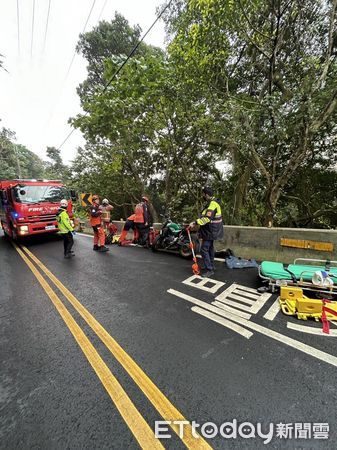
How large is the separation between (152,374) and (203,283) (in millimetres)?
2326

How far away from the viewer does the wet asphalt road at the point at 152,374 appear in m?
1.58

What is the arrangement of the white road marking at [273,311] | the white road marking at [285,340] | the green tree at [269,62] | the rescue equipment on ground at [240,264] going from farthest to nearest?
1. the green tree at [269,62]
2. the rescue equipment on ground at [240,264]
3. the white road marking at [273,311]
4. the white road marking at [285,340]

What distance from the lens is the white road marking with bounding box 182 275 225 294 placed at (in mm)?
3894

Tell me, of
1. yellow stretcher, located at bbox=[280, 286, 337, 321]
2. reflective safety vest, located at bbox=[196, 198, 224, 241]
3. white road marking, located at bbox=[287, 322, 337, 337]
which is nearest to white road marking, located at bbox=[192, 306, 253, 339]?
white road marking, located at bbox=[287, 322, 337, 337]

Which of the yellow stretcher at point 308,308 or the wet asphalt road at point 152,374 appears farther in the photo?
the yellow stretcher at point 308,308

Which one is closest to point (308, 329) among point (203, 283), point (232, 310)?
point (232, 310)

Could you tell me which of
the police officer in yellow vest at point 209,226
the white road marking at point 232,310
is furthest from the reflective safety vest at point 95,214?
the white road marking at point 232,310

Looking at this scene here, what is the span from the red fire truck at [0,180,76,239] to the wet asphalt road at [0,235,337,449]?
498cm

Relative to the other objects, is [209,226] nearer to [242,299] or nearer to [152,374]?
[242,299]

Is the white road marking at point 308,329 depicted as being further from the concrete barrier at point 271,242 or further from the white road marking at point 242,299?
the concrete barrier at point 271,242

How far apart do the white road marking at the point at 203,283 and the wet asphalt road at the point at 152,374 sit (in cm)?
22

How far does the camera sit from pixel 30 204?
794 centimetres

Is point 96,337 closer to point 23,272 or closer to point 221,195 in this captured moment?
point 23,272

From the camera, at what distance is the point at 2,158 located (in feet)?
122
